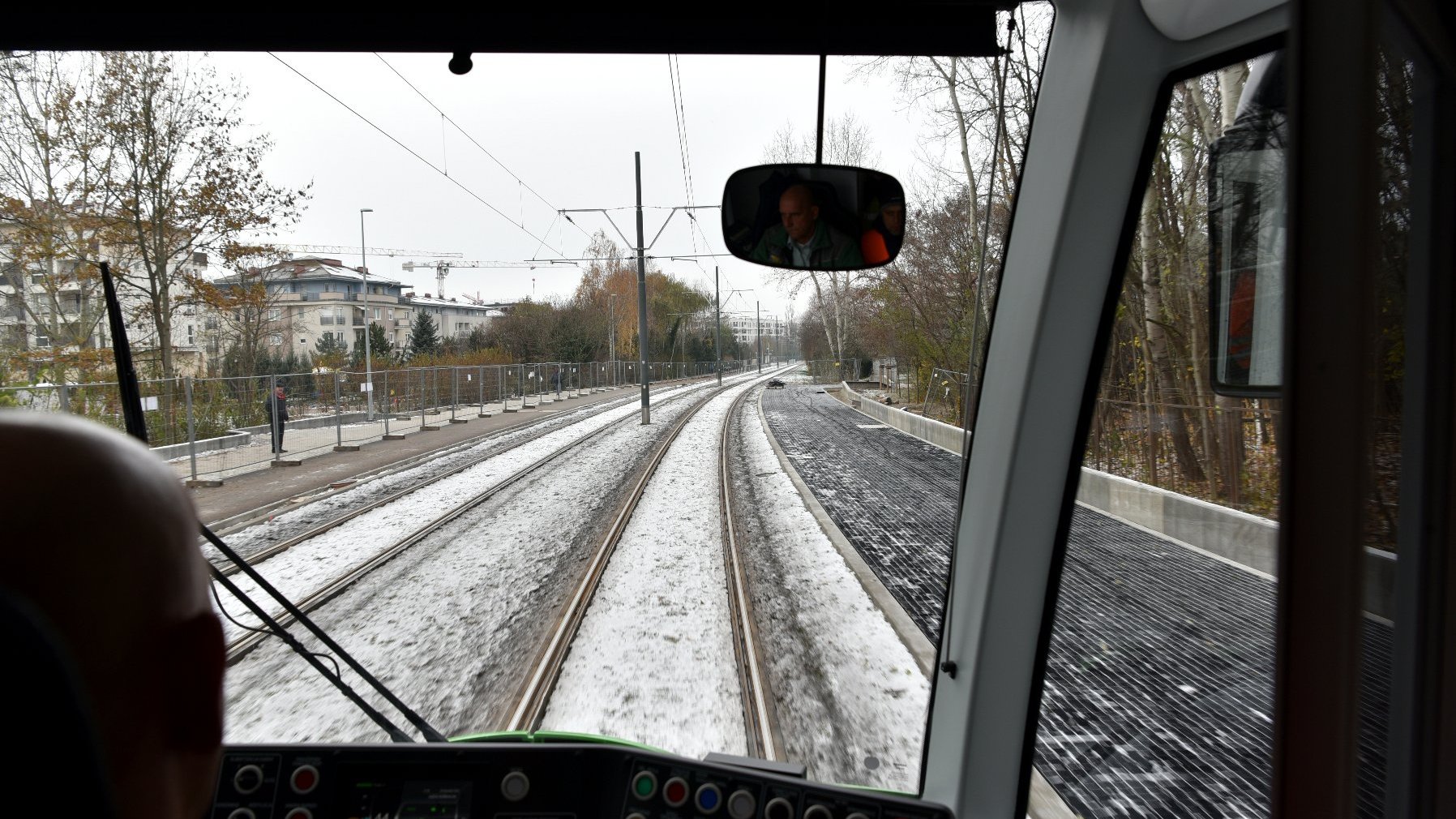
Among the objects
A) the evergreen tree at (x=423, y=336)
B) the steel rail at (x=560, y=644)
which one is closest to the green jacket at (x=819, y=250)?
the steel rail at (x=560, y=644)

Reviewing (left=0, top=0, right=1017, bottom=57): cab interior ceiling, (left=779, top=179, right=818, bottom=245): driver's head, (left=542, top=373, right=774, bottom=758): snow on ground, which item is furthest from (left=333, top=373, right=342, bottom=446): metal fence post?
(left=779, top=179, right=818, bottom=245): driver's head

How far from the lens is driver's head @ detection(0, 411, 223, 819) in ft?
1.64

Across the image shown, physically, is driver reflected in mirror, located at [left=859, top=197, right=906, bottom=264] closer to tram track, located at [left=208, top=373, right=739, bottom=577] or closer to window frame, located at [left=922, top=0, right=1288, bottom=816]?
window frame, located at [left=922, top=0, right=1288, bottom=816]

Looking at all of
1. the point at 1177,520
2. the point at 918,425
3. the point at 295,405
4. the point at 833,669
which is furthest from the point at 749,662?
the point at 295,405

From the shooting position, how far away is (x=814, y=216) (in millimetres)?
2320

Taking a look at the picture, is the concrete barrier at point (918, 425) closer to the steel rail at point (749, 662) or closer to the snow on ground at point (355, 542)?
the steel rail at point (749, 662)

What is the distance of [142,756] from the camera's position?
20.6 inches

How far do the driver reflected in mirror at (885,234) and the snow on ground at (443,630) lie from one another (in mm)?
2415

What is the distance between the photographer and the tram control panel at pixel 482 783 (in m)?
1.97

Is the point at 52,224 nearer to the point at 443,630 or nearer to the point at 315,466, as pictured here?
the point at 443,630

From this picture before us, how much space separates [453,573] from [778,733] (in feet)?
12.8

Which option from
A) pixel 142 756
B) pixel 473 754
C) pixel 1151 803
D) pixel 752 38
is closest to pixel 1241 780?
pixel 1151 803

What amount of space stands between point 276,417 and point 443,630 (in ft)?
29.1

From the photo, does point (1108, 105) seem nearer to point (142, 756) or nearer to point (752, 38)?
point (752, 38)
